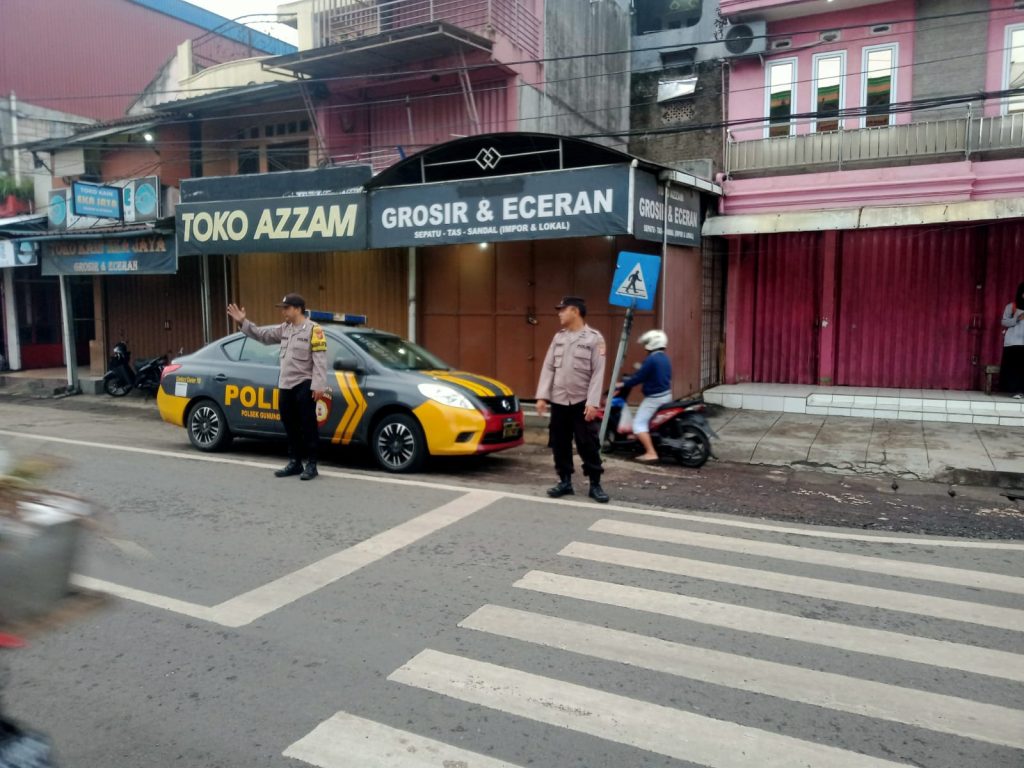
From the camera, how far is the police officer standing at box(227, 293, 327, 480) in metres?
8.20

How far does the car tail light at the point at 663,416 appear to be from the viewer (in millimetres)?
9406

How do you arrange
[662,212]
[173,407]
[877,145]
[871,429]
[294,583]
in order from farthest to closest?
[877,145], [662,212], [871,429], [173,407], [294,583]

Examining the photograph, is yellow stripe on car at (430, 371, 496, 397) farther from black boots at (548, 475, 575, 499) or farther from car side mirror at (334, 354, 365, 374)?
black boots at (548, 475, 575, 499)

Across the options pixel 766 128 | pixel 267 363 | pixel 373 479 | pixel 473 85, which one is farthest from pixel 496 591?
pixel 473 85

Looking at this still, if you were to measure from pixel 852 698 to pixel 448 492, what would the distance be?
4.60m

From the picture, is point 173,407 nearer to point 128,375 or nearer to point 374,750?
point 128,375

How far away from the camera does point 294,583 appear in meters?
5.07

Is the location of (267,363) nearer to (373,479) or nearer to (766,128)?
(373,479)

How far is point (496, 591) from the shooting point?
194 inches

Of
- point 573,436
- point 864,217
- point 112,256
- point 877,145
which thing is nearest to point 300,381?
point 573,436

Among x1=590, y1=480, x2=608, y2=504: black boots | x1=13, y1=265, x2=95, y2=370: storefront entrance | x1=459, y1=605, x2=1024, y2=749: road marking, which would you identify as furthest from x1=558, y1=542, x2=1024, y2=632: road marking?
x1=13, y1=265, x2=95, y2=370: storefront entrance

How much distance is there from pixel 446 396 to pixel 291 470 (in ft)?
5.93

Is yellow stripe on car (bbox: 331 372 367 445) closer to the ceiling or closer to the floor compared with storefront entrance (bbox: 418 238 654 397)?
closer to the floor

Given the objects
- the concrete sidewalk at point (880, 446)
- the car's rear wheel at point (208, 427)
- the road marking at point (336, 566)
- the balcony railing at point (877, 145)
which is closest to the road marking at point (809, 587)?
the road marking at point (336, 566)
